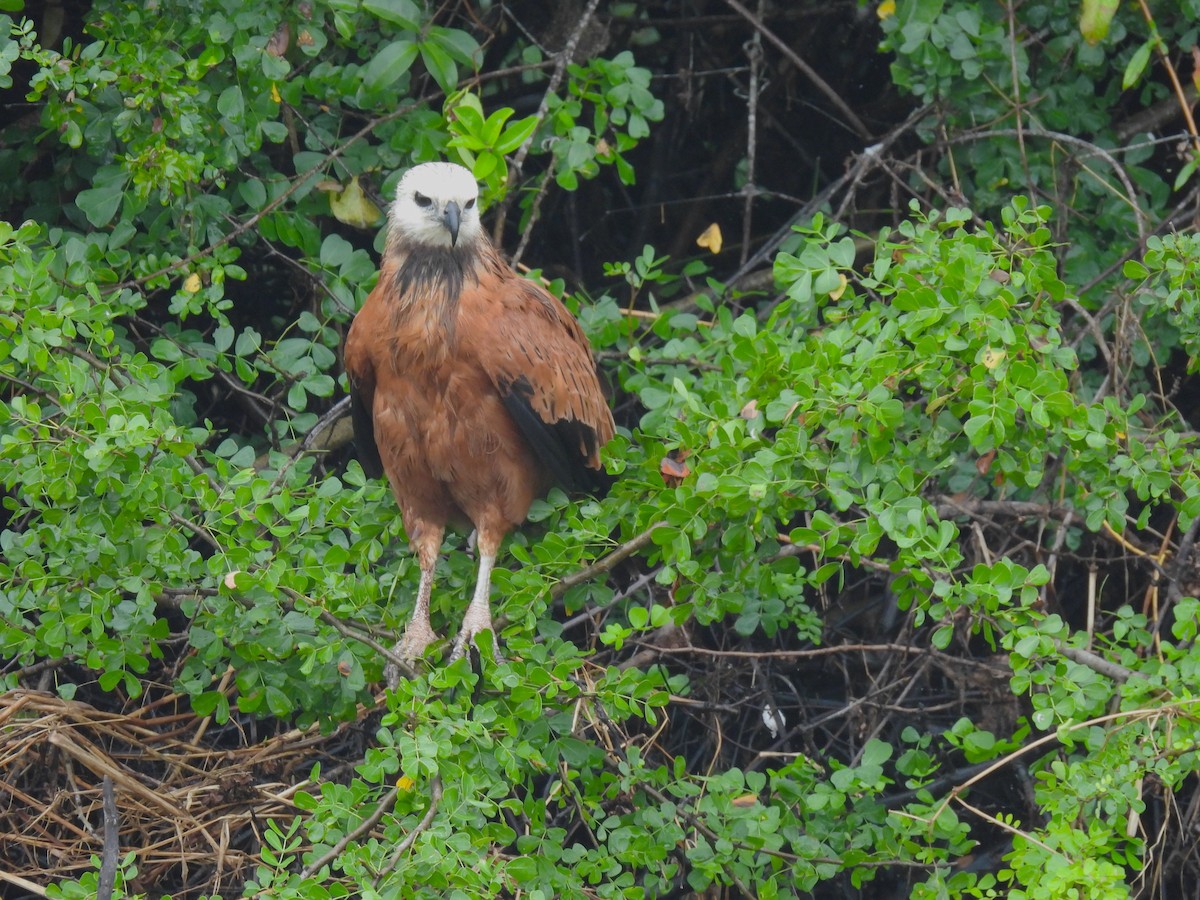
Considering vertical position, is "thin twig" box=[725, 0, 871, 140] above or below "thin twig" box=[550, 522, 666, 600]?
above

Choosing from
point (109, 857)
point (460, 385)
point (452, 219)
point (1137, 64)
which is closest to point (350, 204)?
point (452, 219)

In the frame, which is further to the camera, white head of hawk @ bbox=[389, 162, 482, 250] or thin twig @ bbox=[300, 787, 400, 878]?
white head of hawk @ bbox=[389, 162, 482, 250]

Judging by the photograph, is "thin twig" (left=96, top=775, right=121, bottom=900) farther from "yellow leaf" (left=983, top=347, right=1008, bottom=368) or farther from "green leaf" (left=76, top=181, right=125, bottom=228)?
"yellow leaf" (left=983, top=347, right=1008, bottom=368)

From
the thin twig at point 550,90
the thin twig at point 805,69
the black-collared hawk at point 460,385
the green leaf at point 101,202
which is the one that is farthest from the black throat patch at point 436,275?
the thin twig at point 805,69

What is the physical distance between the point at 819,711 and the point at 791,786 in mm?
1375

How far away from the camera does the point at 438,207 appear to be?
3998 millimetres

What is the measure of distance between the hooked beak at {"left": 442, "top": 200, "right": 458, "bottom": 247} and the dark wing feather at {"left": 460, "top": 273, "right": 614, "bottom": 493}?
16 centimetres

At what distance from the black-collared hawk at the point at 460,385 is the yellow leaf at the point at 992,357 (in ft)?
4.52

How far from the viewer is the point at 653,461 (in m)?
3.32

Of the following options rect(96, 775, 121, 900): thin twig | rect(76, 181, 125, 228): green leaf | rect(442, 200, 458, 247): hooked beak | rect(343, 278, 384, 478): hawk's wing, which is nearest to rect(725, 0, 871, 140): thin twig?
rect(442, 200, 458, 247): hooked beak

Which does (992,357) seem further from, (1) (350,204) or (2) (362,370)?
(1) (350,204)

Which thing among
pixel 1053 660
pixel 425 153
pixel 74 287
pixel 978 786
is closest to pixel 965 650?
pixel 978 786

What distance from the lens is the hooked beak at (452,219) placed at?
3.90 metres

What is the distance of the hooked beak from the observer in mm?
3904
